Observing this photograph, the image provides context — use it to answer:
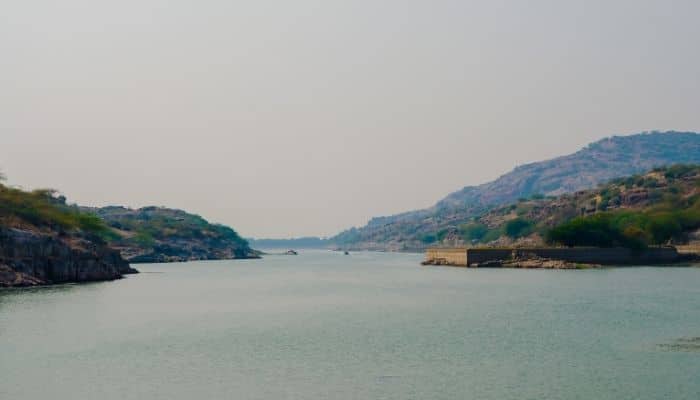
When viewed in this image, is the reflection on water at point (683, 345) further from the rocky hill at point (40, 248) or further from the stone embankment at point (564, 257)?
the stone embankment at point (564, 257)

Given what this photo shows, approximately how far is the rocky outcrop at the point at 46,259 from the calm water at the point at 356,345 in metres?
14.2

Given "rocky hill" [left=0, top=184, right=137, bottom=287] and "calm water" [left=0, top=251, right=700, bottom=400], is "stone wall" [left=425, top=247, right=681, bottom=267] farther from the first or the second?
"rocky hill" [left=0, top=184, right=137, bottom=287]

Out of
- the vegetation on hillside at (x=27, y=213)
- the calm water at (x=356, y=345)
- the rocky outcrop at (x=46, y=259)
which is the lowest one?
the calm water at (x=356, y=345)

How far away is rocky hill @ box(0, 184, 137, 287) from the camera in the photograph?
102812 mm

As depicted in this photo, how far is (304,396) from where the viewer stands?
36656 mm

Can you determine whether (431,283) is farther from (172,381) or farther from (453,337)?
(172,381)

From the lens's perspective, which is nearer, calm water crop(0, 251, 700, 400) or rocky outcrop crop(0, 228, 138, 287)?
calm water crop(0, 251, 700, 400)

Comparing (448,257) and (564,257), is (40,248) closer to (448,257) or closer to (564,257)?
(564,257)

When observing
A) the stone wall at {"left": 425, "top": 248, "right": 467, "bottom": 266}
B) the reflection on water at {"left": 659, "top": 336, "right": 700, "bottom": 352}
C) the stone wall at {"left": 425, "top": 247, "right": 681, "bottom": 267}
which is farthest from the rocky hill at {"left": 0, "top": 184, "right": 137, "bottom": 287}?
the reflection on water at {"left": 659, "top": 336, "right": 700, "bottom": 352}

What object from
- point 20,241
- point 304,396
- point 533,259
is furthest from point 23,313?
point 533,259

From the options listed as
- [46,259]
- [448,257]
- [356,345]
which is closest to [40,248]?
[46,259]

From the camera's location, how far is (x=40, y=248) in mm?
108062

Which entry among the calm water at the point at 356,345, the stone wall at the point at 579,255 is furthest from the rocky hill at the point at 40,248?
the stone wall at the point at 579,255

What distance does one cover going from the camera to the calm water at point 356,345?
38438 millimetres
